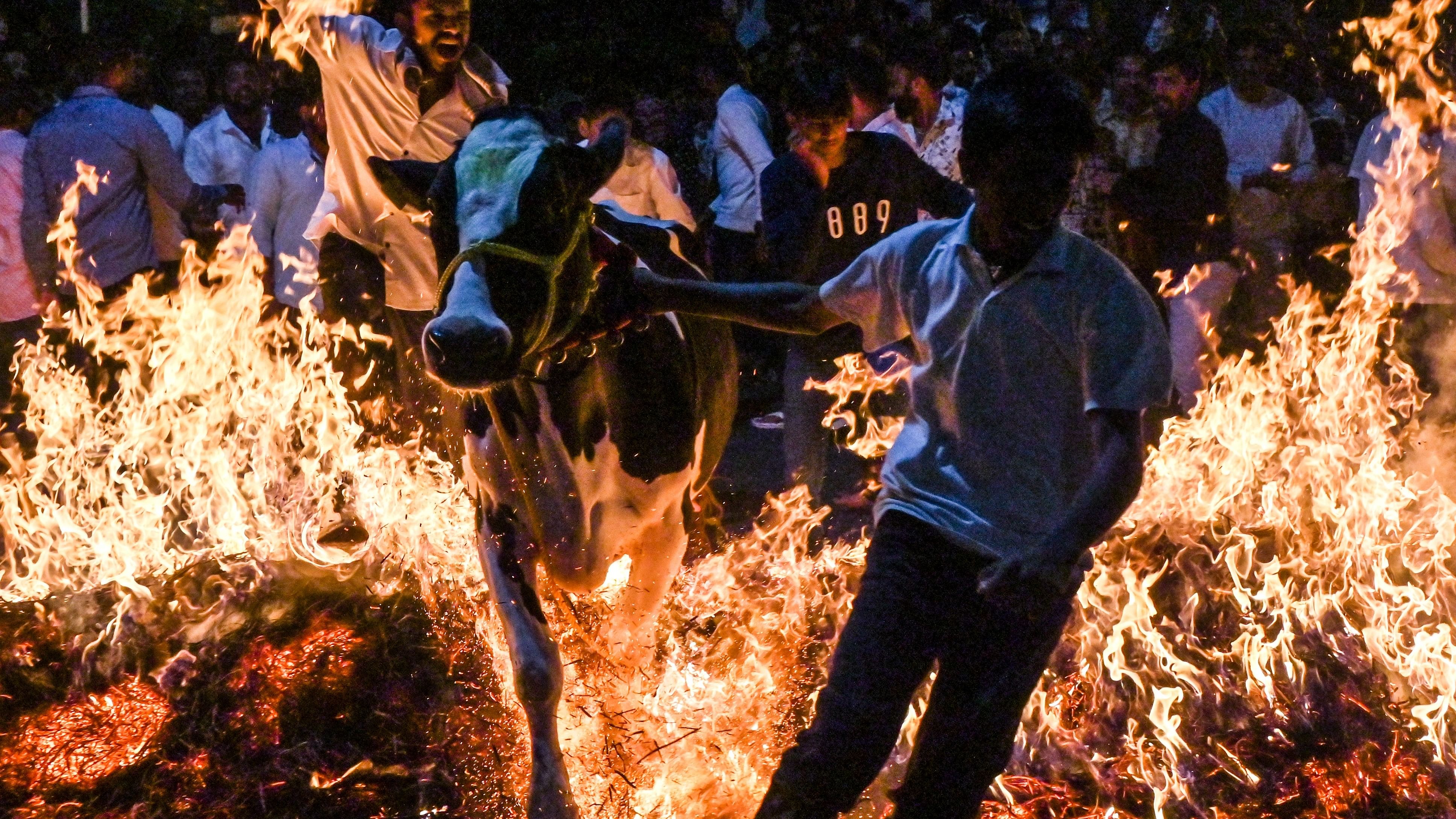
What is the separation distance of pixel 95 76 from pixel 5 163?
893 millimetres

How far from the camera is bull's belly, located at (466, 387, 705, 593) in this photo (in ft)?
15.2

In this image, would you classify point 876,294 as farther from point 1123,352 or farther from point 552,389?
point 552,389

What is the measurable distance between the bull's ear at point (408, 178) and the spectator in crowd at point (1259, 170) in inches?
195

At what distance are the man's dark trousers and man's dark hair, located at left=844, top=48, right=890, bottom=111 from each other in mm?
4388

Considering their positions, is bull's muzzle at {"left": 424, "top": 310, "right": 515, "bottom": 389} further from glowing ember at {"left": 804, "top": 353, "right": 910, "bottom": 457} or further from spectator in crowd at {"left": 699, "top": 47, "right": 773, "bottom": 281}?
spectator in crowd at {"left": 699, "top": 47, "right": 773, "bottom": 281}

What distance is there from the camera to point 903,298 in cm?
355

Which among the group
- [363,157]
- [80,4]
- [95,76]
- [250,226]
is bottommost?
[80,4]

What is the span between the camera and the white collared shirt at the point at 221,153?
31.3 feet

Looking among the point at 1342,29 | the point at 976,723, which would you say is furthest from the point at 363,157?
the point at 1342,29

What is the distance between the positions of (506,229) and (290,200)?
5156mm

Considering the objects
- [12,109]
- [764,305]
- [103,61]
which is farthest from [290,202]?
[764,305]

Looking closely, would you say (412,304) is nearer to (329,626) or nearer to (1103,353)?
(329,626)

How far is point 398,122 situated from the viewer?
5.79 metres

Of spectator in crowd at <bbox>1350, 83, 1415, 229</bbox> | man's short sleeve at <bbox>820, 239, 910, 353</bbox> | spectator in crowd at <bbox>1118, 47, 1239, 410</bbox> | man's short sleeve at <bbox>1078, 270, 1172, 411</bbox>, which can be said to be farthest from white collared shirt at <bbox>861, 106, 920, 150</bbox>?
man's short sleeve at <bbox>1078, 270, 1172, 411</bbox>
